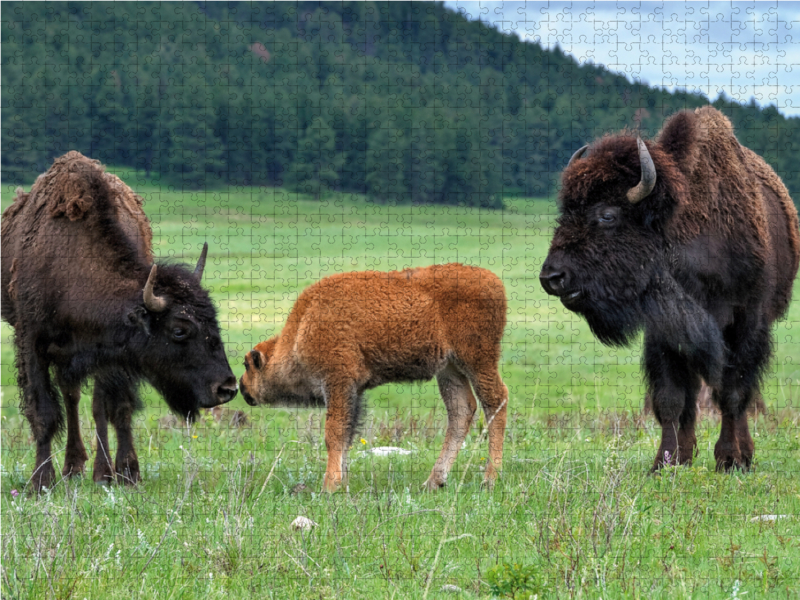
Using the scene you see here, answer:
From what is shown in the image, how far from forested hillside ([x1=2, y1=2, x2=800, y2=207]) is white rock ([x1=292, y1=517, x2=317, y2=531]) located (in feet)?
9.78

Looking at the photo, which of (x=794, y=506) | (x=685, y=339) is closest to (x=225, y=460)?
(x=685, y=339)

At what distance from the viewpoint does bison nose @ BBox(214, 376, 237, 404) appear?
7.21 meters

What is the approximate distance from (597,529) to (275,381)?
3567 millimetres

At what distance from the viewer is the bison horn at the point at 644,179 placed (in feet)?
21.7

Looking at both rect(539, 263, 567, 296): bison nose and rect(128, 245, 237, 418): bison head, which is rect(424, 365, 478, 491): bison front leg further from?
rect(128, 245, 237, 418): bison head

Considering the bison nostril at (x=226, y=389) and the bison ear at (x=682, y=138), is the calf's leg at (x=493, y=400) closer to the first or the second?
the bison nostril at (x=226, y=389)

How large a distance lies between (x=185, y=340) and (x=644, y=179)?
3744 millimetres

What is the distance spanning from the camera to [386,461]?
7828 mm

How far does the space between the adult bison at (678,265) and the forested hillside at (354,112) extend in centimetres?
48

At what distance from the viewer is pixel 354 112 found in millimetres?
8883

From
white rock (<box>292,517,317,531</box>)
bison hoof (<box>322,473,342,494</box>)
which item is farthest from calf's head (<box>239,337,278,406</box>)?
white rock (<box>292,517,317,531</box>)

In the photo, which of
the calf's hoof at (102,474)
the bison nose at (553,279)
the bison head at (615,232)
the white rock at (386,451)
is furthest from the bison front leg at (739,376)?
the calf's hoof at (102,474)

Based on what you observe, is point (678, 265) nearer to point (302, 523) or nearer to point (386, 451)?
point (386, 451)

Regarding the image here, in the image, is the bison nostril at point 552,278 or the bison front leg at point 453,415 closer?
the bison nostril at point 552,278
